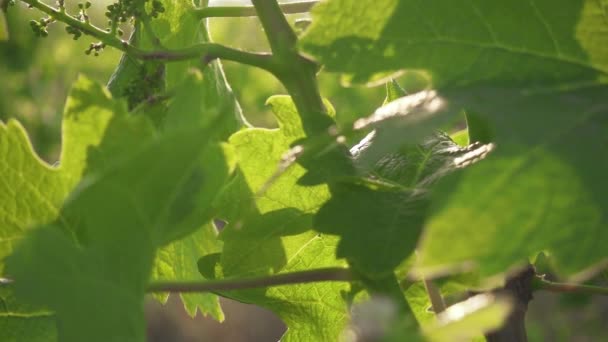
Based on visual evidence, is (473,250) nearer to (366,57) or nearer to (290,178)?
(366,57)

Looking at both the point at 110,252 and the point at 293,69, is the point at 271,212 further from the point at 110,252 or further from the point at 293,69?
the point at 110,252

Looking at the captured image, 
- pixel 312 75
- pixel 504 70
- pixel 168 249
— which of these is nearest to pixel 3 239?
pixel 168 249

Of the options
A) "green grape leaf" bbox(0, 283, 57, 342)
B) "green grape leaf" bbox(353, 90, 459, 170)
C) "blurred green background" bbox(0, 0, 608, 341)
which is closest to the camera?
"green grape leaf" bbox(353, 90, 459, 170)

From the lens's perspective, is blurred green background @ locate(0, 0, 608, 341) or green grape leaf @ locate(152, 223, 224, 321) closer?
green grape leaf @ locate(152, 223, 224, 321)

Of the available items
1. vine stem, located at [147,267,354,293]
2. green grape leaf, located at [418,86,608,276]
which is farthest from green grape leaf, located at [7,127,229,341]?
green grape leaf, located at [418,86,608,276]

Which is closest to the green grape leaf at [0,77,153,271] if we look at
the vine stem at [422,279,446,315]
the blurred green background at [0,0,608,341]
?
the vine stem at [422,279,446,315]

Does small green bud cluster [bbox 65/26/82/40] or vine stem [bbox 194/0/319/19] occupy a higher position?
small green bud cluster [bbox 65/26/82/40]

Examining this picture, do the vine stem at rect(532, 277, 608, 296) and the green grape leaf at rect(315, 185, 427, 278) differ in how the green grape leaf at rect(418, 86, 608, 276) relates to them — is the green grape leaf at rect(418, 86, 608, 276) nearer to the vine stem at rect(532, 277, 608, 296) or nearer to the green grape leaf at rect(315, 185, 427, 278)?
the green grape leaf at rect(315, 185, 427, 278)

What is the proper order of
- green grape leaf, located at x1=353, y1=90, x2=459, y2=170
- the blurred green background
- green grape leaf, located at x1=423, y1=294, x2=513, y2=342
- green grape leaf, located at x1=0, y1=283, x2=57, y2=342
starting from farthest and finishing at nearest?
the blurred green background
green grape leaf, located at x1=0, y1=283, x2=57, y2=342
green grape leaf, located at x1=353, y1=90, x2=459, y2=170
green grape leaf, located at x1=423, y1=294, x2=513, y2=342

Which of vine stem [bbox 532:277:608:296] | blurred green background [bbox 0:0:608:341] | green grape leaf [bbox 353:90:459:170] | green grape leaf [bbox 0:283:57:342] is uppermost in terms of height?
green grape leaf [bbox 353:90:459:170]
